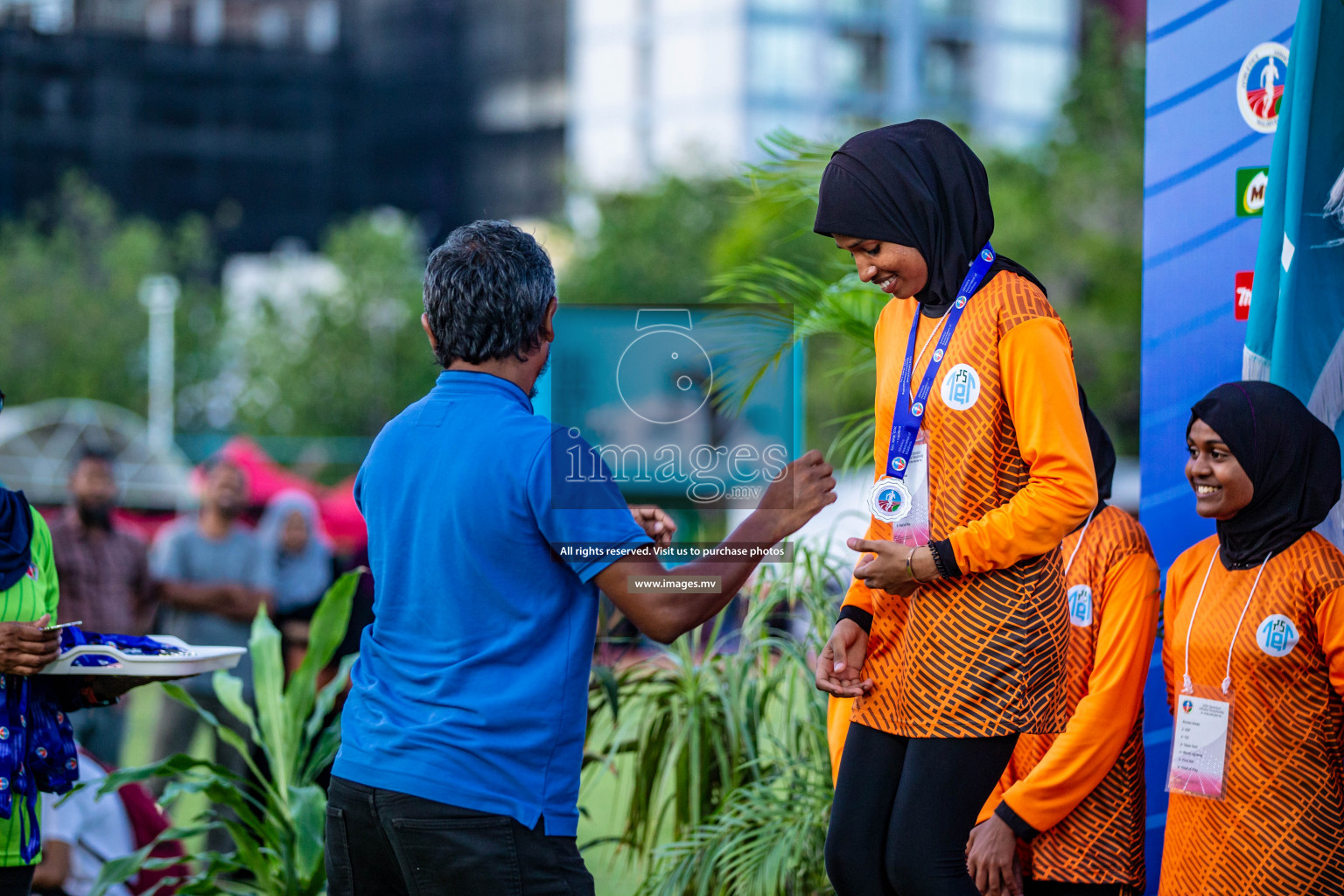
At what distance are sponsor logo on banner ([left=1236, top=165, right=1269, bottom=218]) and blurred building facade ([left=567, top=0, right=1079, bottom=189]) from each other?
125 feet

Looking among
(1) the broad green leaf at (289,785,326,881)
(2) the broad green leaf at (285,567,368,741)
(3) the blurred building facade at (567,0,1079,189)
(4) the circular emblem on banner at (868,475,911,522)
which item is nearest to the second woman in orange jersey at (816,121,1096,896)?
(4) the circular emblem on banner at (868,475,911,522)

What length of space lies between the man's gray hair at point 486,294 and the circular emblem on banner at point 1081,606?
125 centimetres

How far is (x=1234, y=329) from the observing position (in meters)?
3.29

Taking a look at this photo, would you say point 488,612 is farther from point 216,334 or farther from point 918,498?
point 216,334

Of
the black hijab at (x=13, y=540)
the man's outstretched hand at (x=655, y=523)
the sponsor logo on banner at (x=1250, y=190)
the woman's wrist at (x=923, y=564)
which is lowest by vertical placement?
the black hijab at (x=13, y=540)

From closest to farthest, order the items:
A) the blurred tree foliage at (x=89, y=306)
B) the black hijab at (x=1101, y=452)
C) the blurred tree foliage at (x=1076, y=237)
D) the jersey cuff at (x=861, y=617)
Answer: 1. the jersey cuff at (x=861, y=617)
2. the black hijab at (x=1101, y=452)
3. the blurred tree foliage at (x=1076, y=237)
4. the blurred tree foliage at (x=89, y=306)

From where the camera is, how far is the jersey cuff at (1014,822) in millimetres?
2660

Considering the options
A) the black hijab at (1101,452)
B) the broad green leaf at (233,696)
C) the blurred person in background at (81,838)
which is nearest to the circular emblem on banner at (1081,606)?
the black hijab at (1101,452)

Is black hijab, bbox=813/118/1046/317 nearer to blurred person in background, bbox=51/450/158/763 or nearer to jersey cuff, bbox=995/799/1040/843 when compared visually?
jersey cuff, bbox=995/799/1040/843

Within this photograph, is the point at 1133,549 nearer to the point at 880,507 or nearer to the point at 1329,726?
the point at 1329,726

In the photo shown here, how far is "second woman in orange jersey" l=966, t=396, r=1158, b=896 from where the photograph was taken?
270 centimetres

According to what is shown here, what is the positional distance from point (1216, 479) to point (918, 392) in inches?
28.8

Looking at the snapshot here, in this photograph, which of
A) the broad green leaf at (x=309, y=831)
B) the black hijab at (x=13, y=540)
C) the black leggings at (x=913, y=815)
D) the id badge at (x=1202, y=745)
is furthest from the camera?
the broad green leaf at (x=309, y=831)

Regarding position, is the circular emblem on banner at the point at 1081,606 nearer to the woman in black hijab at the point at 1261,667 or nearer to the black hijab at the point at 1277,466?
the woman in black hijab at the point at 1261,667
